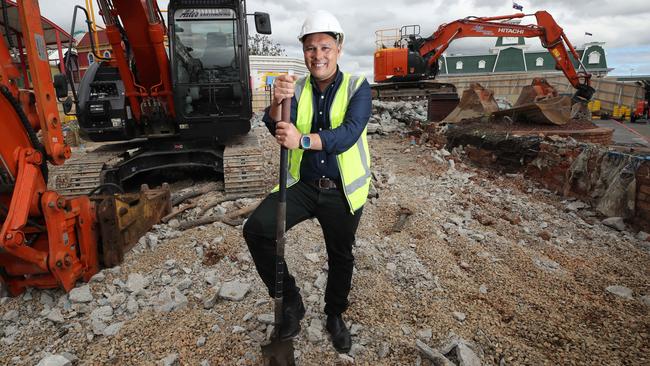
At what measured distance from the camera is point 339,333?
2652 millimetres

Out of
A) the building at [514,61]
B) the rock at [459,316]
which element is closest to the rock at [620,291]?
the rock at [459,316]

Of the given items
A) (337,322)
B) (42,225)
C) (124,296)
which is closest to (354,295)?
(337,322)

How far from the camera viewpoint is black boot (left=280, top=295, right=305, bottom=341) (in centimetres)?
249

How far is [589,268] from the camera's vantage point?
390cm

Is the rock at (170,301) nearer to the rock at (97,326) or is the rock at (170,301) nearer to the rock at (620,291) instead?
the rock at (97,326)

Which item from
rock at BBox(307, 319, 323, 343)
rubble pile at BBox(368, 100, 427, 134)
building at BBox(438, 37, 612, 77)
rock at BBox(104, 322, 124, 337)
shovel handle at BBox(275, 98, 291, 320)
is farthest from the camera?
building at BBox(438, 37, 612, 77)

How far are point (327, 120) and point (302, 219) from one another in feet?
2.01

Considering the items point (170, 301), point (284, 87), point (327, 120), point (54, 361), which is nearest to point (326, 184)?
point (327, 120)

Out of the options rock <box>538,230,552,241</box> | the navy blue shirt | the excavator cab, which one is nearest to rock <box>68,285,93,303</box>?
the navy blue shirt

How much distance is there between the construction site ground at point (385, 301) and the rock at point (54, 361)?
10 cm

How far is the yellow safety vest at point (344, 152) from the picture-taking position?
2367 mm

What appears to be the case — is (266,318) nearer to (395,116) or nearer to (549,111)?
(549,111)

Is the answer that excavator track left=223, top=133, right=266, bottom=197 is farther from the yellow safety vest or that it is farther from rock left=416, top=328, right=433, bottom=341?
rock left=416, top=328, right=433, bottom=341

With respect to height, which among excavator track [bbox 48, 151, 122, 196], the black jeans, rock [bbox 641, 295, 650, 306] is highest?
the black jeans
